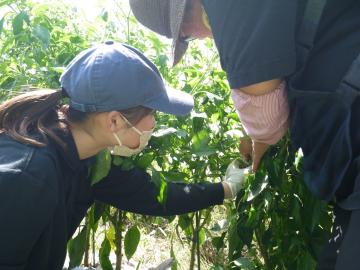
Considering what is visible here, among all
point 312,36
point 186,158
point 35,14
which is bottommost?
point 186,158

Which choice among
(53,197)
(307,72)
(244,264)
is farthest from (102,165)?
(307,72)

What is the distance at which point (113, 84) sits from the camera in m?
1.25

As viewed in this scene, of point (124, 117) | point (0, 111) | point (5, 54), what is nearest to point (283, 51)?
point (124, 117)

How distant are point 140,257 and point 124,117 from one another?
1.41m

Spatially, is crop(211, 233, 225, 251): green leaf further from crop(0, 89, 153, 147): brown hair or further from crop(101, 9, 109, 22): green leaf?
crop(101, 9, 109, 22): green leaf

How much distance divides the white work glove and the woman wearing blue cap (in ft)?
0.87

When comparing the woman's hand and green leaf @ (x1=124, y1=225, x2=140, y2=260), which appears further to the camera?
green leaf @ (x1=124, y1=225, x2=140, y2=260)

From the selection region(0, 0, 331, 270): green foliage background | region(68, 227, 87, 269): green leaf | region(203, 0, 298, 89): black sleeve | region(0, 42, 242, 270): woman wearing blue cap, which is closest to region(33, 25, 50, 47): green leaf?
region(0, 0, 331, 270): green foliage background

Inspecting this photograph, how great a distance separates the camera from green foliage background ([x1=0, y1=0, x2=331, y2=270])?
52.8 inches

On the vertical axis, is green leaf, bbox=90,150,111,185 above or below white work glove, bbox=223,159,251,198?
above

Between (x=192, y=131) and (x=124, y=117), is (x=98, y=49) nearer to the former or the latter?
(x=124, y=117)

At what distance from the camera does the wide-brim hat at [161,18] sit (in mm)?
1090

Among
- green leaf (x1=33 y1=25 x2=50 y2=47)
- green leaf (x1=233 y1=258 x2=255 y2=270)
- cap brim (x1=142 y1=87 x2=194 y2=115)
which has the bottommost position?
green leaf (x1=233 y1=258 x2=255 y2=270)

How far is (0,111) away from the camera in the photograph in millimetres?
1270
